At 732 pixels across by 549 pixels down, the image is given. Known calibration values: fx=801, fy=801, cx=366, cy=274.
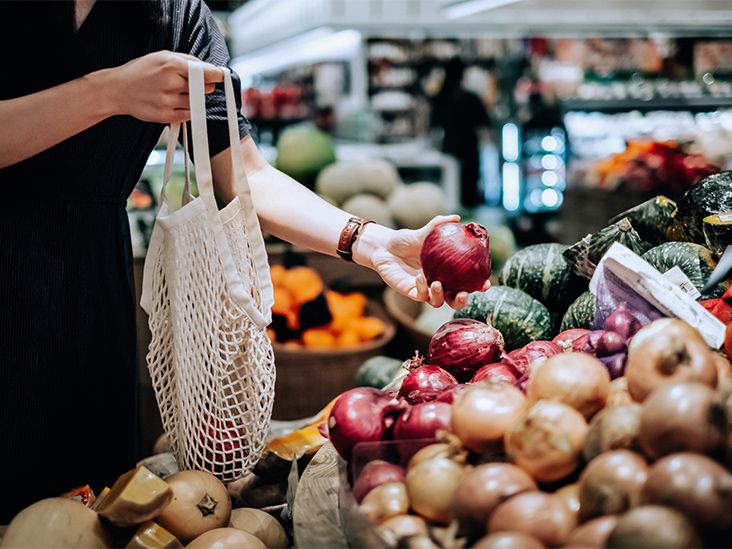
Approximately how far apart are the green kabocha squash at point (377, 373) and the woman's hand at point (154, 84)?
1.37 m

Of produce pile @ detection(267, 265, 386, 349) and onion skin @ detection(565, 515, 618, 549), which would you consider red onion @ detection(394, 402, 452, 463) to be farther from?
produce pile @ detection(267, 265, 386, 349)

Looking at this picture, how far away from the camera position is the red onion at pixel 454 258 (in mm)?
1410

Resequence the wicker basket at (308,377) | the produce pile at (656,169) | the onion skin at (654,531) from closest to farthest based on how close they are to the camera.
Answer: the onion skin at (654,531) < the wicker basket at (308,377) < the produce pile at (656,169)

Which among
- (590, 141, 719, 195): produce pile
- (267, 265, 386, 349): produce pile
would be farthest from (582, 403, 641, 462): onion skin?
(590, 141, 719, 195): produce pile

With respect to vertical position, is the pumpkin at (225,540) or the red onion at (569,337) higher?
the red onion at (569,337)

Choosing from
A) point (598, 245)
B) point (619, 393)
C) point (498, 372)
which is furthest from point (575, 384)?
point (598, 245)

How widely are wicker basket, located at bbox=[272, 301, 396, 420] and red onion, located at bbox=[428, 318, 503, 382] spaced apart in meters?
1.55

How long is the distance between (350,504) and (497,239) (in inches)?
118

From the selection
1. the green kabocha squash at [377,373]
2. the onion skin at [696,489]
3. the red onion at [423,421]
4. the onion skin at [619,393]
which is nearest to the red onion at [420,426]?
the red onion at [423,421]

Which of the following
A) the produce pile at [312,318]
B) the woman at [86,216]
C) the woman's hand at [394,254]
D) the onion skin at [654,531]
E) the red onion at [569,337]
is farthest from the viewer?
the produce pile at [312,318]

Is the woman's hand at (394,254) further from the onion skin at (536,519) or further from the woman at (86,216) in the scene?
the onion skin at (536,519)

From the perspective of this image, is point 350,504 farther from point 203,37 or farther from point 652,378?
point 203,37

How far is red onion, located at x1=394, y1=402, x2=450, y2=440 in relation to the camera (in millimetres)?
1080

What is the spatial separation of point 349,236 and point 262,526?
0.58 meters
